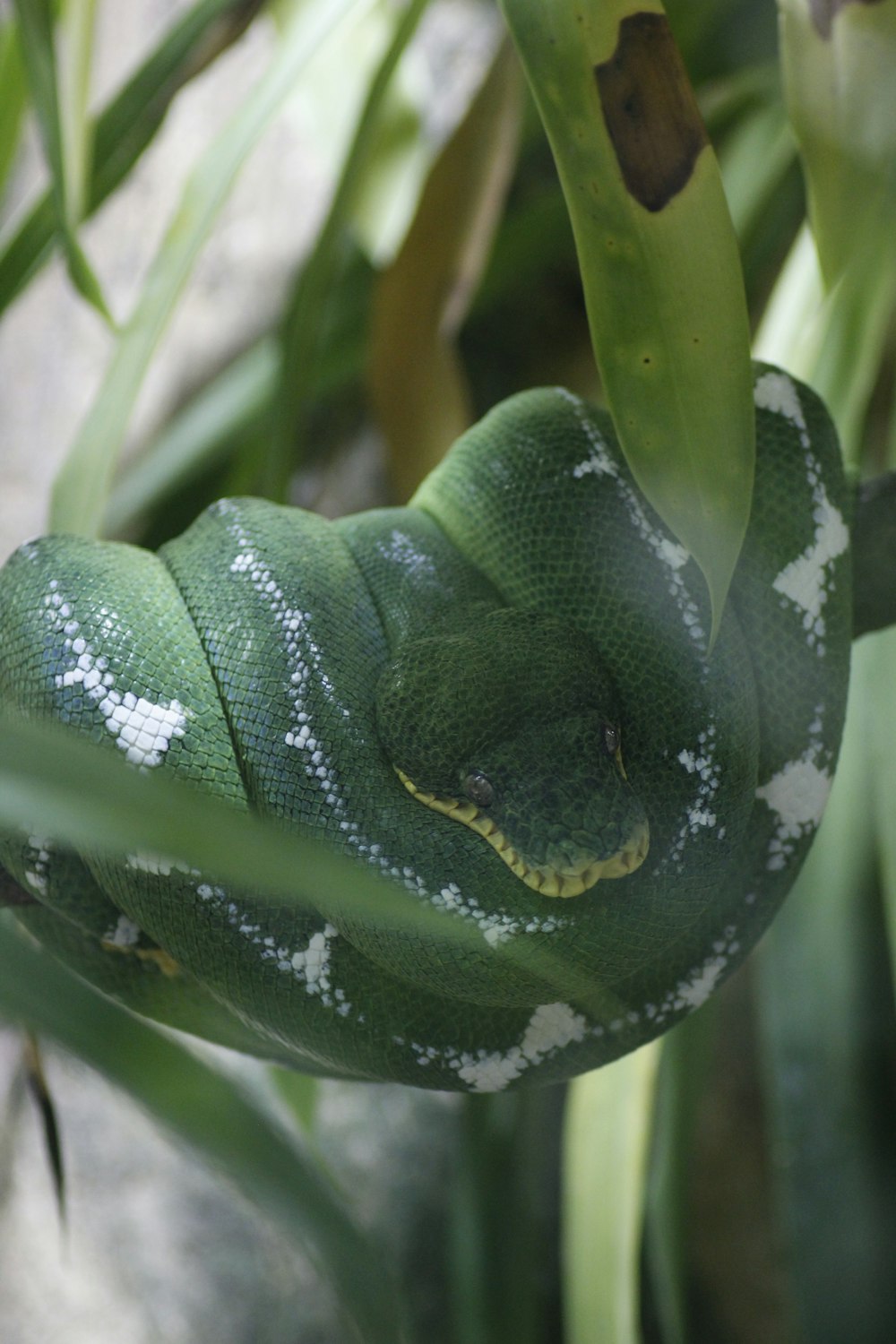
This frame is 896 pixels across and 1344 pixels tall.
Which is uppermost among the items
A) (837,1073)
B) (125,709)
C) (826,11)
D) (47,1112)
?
(826,11)

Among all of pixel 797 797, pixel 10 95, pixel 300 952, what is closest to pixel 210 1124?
pixel 300 952

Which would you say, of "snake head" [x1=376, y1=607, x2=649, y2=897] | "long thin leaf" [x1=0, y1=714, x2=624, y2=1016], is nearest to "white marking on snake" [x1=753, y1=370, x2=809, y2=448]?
"snake head" [x1=376, y1=607, x2=649, y2=897]

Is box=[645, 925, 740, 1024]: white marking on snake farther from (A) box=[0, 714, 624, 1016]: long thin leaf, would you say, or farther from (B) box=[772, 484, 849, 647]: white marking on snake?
(A) box=[0, 714, 624, 1016]: long thin leaf

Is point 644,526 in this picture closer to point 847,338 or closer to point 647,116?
point 647,116

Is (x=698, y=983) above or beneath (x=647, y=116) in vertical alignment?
beneath

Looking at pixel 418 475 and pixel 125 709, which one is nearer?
pixel 125 709

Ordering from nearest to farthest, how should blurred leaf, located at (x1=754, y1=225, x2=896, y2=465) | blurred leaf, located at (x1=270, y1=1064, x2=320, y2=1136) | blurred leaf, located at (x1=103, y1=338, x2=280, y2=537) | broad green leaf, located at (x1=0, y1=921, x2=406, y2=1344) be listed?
broad green leaf, located at (x1=0, y1=921, x2=406, y2=1344), blurred leaf, located at (x1=754, y1=225, x2=896, y2=465), blurred leaf, located at (x1=270, y1=1064, x2=320, y2=1136), blurred leaf, located at (x1=103, y1=338, x2=280, y2=537)

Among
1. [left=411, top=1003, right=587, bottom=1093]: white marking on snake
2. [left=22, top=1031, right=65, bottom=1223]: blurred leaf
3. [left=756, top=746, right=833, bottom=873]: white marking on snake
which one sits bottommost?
[left=22, top=1031, right=65, bottom=1223]: blurred leaf

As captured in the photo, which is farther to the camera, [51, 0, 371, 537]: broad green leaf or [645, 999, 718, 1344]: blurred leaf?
[645, 999, 718, 1344]: blurred leaf
